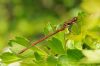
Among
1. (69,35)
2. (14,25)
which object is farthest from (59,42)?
(14,25)

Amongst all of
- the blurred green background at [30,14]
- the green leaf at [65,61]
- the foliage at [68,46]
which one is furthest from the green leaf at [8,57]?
the blurred green background at [30,14]

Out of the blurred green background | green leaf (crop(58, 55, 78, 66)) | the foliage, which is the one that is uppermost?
the blurred green background

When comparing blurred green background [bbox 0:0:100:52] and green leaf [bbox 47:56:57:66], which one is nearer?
green leaf [bbox 47:56:57:66]

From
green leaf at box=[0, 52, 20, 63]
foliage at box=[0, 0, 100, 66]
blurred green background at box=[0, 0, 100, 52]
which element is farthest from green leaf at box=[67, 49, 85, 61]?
blurred green background at box=[0, 0, 100, 52]

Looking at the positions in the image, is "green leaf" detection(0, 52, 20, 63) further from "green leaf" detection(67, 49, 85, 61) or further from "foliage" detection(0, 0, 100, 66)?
"green leaf" detection(67, 49, 85, 61)

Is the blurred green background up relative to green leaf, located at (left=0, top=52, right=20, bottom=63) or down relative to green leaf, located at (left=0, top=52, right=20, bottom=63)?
up

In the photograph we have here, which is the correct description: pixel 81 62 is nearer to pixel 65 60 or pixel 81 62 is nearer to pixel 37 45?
pixel 65 60

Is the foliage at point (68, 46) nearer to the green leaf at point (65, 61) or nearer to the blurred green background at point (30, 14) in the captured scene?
the green leaf at point (65, 61)
